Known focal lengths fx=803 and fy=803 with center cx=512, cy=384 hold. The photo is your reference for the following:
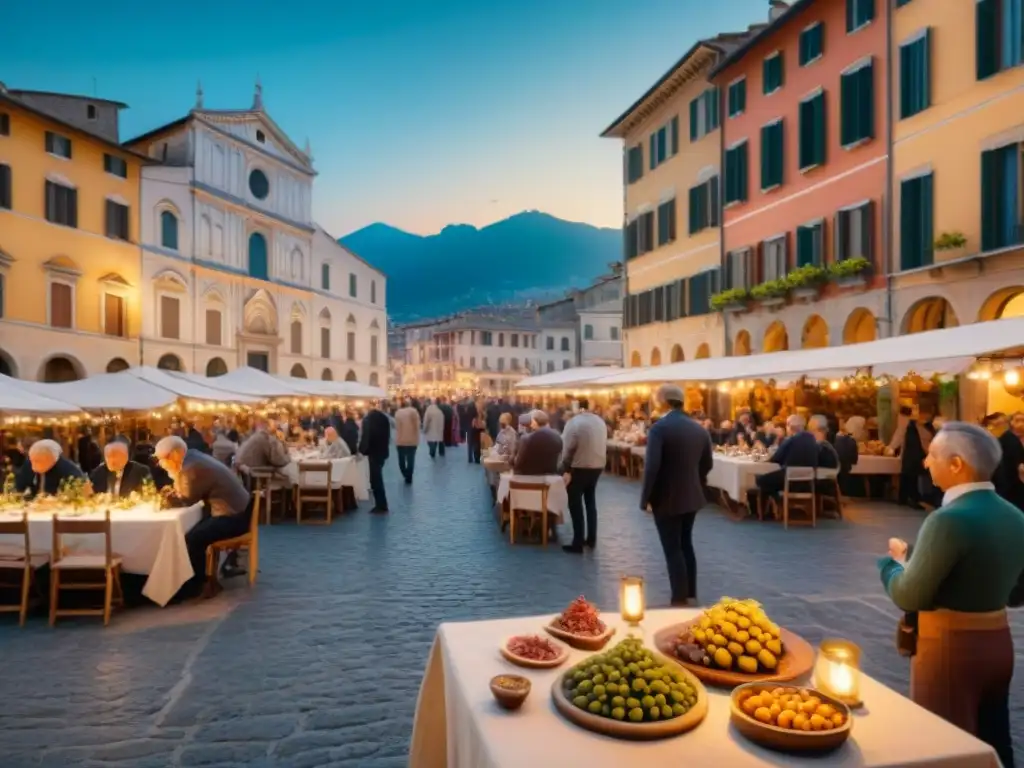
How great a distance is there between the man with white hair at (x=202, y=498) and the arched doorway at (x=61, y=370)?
911 inches

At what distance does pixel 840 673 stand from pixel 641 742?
75 centimetres

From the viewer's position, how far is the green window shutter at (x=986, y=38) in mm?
13797

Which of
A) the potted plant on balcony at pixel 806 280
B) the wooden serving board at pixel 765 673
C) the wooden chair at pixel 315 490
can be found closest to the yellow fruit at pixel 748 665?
the wooden serving board at pixel 765 673

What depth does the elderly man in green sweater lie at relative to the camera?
2824 millimetres

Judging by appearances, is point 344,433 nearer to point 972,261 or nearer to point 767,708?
point 972,261

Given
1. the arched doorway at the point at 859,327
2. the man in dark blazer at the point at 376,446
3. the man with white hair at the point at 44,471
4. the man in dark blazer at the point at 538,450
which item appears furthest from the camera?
the arched doorway at the point at 859,327

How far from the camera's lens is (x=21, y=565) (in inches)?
260

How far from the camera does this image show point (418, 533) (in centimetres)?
1048

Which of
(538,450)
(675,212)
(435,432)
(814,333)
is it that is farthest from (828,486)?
(675,212)

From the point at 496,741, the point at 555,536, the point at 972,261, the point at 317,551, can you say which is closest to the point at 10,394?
the point at 317,551

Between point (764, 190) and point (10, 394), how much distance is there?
17.7m

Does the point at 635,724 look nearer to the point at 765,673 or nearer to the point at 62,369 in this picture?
the point at 765,673

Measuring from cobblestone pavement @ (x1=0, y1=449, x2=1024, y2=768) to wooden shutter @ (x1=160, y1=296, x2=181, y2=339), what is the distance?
2508cm

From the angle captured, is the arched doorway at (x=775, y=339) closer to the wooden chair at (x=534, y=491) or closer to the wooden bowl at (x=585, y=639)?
the wooden chair at (x=534, y=491)
